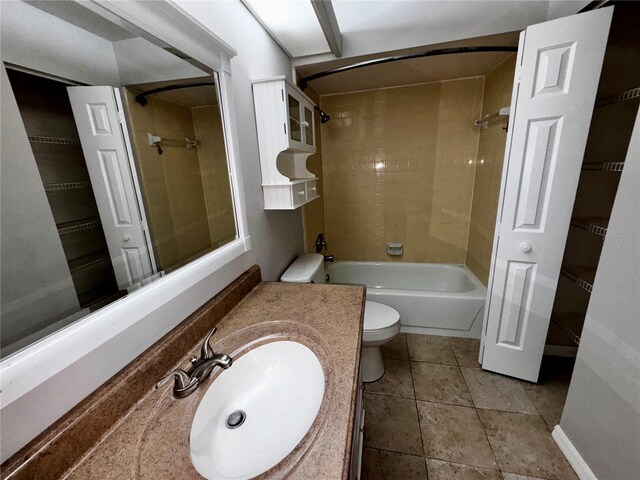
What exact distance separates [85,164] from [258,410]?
826mm

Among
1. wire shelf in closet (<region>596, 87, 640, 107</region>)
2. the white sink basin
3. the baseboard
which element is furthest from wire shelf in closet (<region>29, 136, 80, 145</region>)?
the baseboard

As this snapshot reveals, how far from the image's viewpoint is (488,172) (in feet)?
7.07

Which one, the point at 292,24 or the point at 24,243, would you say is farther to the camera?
the point at 292,24

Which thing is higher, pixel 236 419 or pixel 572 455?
pixel 236 419

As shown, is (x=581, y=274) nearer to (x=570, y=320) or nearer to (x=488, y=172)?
(x=570, y=320)

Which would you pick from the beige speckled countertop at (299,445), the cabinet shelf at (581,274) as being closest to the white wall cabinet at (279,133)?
the beige speckled countertop at (299,445)

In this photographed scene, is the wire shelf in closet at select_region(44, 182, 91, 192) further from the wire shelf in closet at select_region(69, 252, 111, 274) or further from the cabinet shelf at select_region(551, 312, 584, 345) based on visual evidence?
the cabinet shelf at select_region(551, 312, 584, 345)

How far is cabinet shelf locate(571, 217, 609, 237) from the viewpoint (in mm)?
1334

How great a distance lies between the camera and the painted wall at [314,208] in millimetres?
2293

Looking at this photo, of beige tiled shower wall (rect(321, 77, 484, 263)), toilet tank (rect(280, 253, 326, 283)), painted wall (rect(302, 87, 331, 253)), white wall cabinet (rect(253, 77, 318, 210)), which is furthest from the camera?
beige tiled shower wall (rect(321, 77, 484, 263))

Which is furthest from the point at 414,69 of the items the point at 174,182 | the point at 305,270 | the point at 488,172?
the point at 174,182

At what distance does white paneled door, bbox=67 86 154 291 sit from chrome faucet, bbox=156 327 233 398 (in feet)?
0.89

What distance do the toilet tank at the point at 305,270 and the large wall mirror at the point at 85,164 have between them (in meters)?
0.72

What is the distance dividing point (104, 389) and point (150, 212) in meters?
0.52
